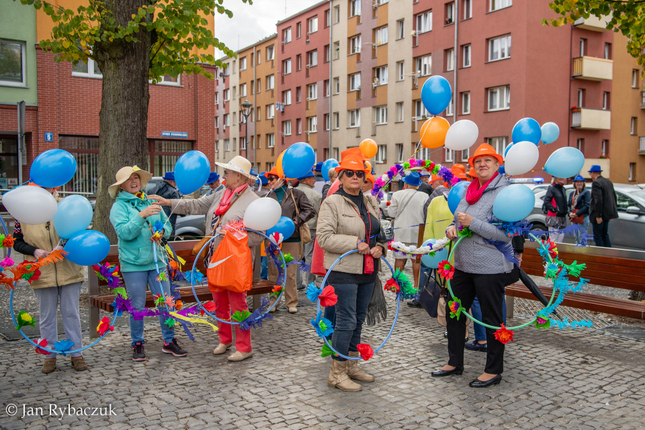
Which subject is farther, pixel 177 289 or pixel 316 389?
pixel 177 289

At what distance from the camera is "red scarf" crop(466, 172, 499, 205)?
489 centimetres

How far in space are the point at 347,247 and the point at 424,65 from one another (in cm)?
3532

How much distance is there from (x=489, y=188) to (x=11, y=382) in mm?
4552

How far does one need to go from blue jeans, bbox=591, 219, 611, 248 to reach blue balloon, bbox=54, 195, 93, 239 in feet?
33.6

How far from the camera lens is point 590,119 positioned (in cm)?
3331

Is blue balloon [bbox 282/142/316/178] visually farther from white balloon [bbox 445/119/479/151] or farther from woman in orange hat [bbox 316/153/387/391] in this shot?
white balloon [bbox 445/119/479/151]

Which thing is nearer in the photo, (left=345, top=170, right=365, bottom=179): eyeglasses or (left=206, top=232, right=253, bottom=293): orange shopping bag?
(left=345, top=170, right=365, bottom=179): eyeglasses

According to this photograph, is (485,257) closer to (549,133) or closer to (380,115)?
(549,133)

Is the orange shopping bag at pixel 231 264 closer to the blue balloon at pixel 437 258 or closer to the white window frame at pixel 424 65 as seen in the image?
the blue balloon at pixel 437 258

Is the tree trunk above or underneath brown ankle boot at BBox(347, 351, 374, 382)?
above

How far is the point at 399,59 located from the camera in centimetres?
3984

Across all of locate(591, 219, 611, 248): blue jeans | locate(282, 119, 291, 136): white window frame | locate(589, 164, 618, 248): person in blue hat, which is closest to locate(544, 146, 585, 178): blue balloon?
locate(589, 164, 618, 248): person in blue hat

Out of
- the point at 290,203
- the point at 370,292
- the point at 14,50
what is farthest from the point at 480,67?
the point at 370,292

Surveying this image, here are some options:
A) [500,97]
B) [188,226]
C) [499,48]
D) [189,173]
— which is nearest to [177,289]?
[189,173]
